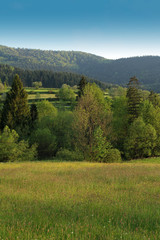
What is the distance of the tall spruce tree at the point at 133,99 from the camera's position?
44906 millimetres

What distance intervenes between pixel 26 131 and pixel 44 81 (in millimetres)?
157590

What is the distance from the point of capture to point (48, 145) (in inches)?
1687

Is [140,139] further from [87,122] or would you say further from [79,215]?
[79,215]

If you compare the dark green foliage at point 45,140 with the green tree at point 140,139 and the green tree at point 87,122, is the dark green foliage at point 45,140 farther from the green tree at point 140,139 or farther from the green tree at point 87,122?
the green tree at point 140,139

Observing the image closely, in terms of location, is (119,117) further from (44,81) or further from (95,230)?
(44,81)

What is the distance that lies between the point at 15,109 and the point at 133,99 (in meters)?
31.3

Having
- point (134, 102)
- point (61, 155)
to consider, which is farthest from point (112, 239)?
point (134, 102)

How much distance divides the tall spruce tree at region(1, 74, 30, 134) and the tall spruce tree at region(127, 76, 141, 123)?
2795 centimetres

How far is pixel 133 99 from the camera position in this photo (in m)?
45.0

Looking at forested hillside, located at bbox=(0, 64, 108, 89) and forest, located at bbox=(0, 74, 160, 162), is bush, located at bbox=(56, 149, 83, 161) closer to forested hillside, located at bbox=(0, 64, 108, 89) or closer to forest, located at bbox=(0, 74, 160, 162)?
forest, located at bbox=(0, 74, 160, 162)

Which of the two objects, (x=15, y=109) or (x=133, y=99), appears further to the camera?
(x=15, y=109)

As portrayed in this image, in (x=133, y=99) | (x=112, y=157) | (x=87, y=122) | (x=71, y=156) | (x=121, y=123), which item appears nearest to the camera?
(x=71, y=156)

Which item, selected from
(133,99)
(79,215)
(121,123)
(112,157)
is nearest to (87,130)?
(112,157)

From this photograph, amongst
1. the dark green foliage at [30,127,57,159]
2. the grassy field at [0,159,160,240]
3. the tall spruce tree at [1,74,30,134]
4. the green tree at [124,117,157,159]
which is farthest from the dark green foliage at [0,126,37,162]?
the grassy field at [0,159,160,240]
